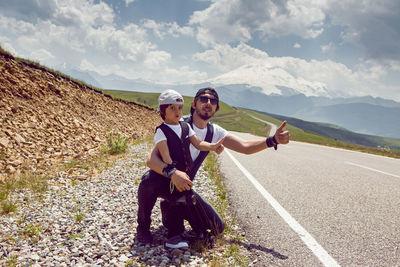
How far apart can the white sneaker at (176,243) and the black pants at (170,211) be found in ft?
0.26

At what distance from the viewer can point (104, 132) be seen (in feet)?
42.6

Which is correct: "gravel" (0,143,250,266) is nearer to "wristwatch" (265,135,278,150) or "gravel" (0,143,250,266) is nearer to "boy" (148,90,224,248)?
"boy" (148,90,224,248)

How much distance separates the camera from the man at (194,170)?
3084 mm

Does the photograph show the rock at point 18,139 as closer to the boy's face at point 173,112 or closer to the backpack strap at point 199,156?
the backpack strap at point 199,156

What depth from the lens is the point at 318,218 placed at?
432cm

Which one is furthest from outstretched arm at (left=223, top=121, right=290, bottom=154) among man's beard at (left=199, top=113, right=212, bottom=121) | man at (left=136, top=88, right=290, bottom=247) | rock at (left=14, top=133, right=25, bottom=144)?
rock at (left=14, top=133, right=25, bottom=144)

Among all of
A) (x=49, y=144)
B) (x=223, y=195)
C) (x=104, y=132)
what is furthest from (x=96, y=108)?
(x=223, y=195)

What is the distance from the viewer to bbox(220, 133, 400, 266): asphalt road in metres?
3.18

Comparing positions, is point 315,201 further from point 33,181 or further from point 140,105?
point 140,105

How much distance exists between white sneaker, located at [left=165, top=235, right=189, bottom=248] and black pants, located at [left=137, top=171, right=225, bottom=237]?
79 mm

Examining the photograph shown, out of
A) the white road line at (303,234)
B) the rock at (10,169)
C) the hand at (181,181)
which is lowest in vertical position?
the rock at (10,169)

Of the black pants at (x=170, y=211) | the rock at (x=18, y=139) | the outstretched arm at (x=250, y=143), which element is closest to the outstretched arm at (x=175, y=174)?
the black pants at (x=170, y=211)

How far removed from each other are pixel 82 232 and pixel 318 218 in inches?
157

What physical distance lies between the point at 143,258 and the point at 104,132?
11.0m
